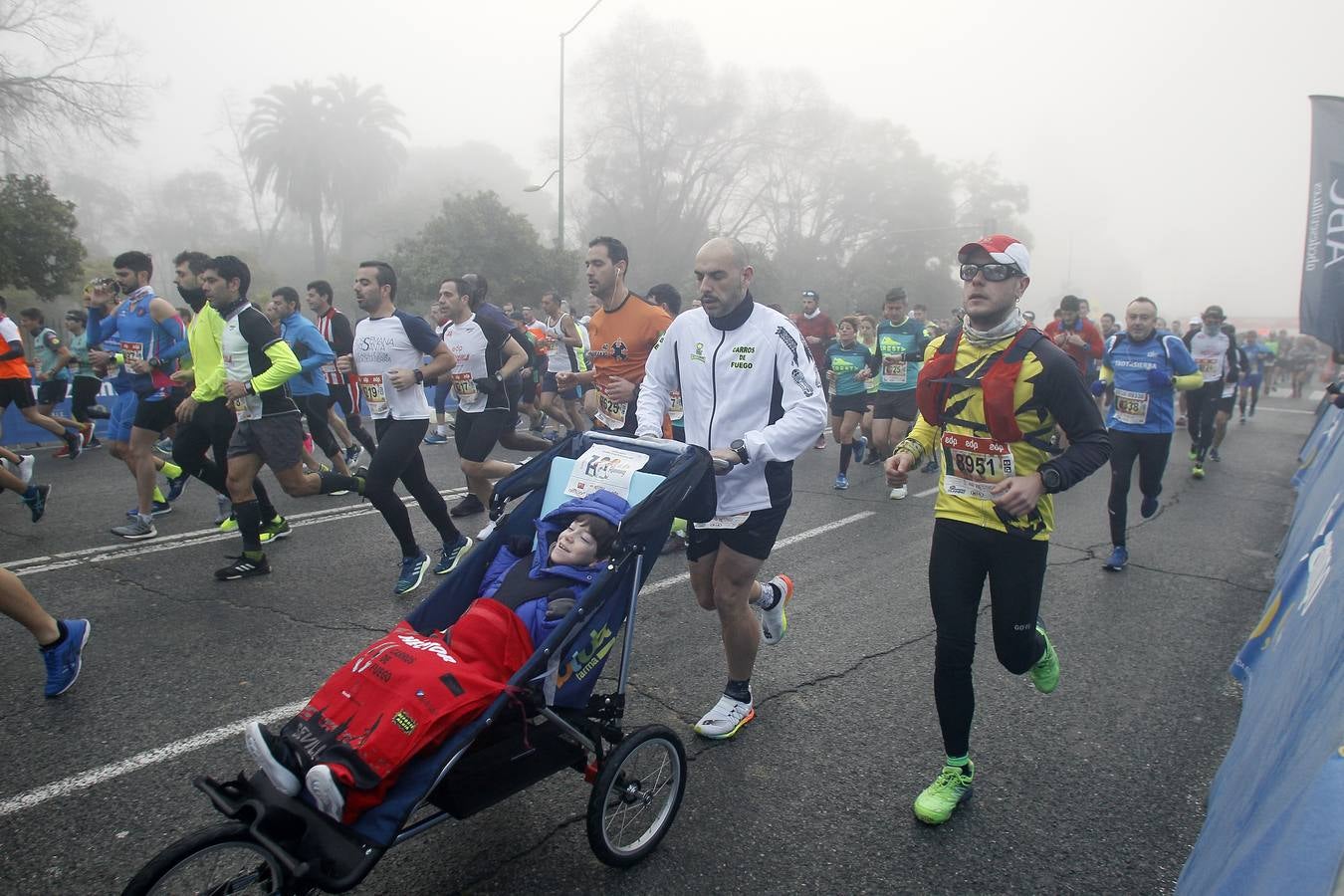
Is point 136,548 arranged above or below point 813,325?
below

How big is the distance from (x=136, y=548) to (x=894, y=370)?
756 centimetres

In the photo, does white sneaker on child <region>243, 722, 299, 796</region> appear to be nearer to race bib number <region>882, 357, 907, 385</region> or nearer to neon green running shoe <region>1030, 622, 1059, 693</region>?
neon green running shoe <region>1030, 622, 1059, 693</region>

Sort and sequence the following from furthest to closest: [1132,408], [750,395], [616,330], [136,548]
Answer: [1132,408], [136,548], [616,330], [750,395]

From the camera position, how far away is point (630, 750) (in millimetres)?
2682

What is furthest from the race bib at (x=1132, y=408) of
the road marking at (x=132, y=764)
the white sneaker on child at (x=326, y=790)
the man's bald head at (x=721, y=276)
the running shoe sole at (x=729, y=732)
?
the white sneaker on child at (x=326, y=790)

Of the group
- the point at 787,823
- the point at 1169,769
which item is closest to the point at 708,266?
the point at 787,823

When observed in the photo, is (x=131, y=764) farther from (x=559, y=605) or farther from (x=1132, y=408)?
(x=1132, y=408)

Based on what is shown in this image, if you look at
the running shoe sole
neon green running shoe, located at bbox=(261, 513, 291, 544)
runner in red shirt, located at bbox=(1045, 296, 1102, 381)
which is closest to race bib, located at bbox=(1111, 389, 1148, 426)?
runner in red shirt, located at bbox=(1045, 296, 1102, 381)

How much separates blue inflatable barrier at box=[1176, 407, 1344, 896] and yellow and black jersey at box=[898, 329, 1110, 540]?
87cm

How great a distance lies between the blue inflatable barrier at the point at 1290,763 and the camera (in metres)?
1.57

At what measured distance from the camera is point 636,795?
9.05ft

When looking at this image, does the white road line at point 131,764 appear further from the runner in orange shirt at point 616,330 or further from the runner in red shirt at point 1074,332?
the runner in red shirt at point 1074,332

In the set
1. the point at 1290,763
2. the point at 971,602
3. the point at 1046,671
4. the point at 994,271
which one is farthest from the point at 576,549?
the point at 1290,763

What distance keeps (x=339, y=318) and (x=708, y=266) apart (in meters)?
7.97
